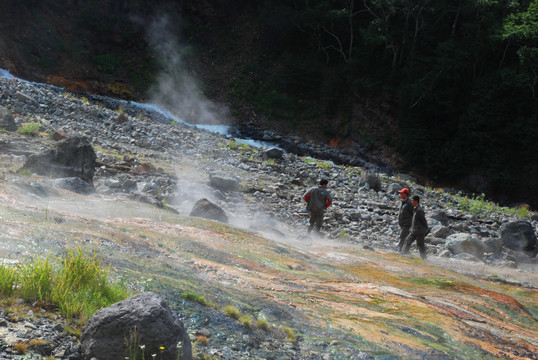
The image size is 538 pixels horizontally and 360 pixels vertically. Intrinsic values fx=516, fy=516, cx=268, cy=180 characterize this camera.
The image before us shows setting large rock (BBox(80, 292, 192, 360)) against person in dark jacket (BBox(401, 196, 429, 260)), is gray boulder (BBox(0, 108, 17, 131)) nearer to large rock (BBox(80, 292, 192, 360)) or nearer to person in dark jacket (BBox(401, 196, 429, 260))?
person in dark jacket (BBox(401, 196, 429, 260))

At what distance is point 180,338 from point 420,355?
2.39 m

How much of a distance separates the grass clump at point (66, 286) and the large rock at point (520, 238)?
39.1 ft

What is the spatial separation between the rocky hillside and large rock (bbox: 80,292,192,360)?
9.1 inches

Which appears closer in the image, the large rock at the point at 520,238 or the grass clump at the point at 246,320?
the grass clump at the point at 246,320

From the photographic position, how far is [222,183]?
14.8m

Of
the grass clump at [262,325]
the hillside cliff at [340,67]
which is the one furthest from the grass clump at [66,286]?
the hillside cliff at [340,67]

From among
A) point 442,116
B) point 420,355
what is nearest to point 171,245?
point 420,355

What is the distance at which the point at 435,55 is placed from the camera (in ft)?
111

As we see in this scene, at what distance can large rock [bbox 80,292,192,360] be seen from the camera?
10.2 feet

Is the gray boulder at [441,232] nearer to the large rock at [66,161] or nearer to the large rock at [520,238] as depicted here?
the large rock at [520,238]

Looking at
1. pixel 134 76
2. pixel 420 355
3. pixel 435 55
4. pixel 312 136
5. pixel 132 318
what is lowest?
pixel 420 355

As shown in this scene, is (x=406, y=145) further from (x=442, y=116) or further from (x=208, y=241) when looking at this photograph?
(x=208, y=241)

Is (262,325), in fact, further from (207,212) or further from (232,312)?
(207,212)

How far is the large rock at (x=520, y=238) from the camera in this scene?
13.2m
